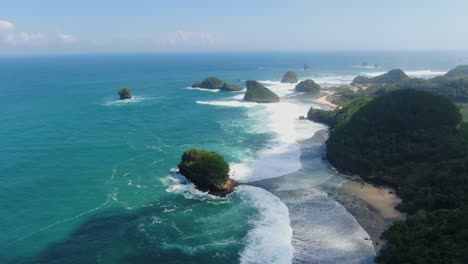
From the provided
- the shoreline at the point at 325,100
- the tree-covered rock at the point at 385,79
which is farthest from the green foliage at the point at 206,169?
the tree-covered rock at the point at 385,79

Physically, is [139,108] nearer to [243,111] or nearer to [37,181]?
[243,111]

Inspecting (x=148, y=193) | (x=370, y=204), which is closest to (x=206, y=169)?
(x=148, y=193)

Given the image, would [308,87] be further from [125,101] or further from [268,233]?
[268,233]

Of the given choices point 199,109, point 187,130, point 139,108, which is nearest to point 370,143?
point 187,130

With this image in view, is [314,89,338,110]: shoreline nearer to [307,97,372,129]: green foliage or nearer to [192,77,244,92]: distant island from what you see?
[307,97,372,129]: green foliage

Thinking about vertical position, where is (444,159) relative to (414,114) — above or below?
below
